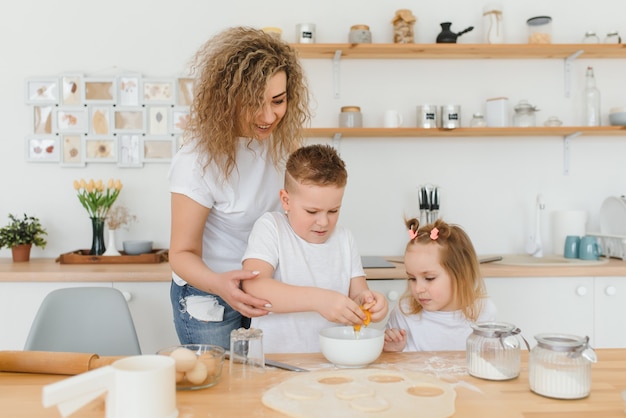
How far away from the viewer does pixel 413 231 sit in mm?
1686

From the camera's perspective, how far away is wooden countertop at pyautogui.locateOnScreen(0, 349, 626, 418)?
3.16ft

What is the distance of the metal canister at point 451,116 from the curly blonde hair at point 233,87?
4.41ft

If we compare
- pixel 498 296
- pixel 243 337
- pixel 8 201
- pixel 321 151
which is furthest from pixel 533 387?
pixel 8 201

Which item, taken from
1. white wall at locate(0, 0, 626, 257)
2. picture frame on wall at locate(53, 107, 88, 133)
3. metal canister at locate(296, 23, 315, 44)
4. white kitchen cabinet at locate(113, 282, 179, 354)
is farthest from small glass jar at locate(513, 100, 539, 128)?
picture frame on wall at locate(53, 107, 88, 133)

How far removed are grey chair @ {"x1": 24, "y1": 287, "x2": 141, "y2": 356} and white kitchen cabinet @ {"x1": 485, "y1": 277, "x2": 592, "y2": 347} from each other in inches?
59.4

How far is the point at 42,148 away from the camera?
2926 mm

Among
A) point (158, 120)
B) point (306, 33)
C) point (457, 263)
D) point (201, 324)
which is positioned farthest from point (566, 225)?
point (158, 120)

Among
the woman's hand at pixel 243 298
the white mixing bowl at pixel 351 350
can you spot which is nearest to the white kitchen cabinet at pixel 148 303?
the woman's hand at pixel 243 298

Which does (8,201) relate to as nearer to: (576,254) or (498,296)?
(498,296)

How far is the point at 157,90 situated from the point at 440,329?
1.99 m

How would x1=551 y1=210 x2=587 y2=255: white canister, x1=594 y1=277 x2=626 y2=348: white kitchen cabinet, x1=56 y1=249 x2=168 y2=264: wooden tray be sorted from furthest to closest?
x1=551 y1=210 x2=587 y2=255: white canister < x1=56 y1=249 x2=168 y2=264: wooden tray < x1=594 y1=277 x2=626 y2=348: white kitchen cabinet

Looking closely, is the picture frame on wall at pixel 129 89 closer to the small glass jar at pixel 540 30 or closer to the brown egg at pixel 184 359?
the small glass jar at pixel 540 30

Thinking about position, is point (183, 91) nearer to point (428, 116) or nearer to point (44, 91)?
point (44, 91)

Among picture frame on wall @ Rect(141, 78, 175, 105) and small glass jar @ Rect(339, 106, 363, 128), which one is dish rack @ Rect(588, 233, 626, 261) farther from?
picture frame on wall @ Rect(141, 78, 175, 105)
